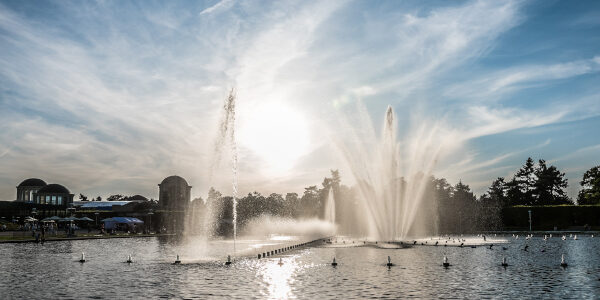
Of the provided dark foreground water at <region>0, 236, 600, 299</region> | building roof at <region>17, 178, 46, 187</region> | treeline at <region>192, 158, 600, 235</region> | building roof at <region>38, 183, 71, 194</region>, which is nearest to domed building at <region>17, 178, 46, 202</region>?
building roof at <region>17, 178, 46, 187</region>

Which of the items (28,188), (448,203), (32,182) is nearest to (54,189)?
(32,182)

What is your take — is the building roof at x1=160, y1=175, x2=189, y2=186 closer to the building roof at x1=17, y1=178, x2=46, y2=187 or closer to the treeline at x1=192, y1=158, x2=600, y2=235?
the treeline at x1=192, y1=158, x2=600, y2=235

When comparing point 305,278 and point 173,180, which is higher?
point 173,180

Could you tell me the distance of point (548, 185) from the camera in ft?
473

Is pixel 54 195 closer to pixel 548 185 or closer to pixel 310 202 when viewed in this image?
pixel 310 202

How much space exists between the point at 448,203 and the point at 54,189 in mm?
125154

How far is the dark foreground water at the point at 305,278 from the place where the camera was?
2258cm

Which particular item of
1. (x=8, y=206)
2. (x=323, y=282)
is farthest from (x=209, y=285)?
(x=8, y=206)

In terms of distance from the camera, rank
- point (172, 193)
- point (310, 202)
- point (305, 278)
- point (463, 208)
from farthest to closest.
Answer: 1. point (310, 202)
2. point (172, 193)
3. point (463, 208)
4. point (305, 278)

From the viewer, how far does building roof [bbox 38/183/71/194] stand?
6777 inches

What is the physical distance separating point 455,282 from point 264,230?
9595cm

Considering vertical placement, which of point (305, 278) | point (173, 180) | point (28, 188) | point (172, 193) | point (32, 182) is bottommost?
point (305, 278)

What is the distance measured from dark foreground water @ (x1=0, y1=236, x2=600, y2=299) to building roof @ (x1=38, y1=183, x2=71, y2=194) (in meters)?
145

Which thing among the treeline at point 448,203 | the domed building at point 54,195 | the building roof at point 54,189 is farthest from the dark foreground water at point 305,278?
the building roof at point 54,189
